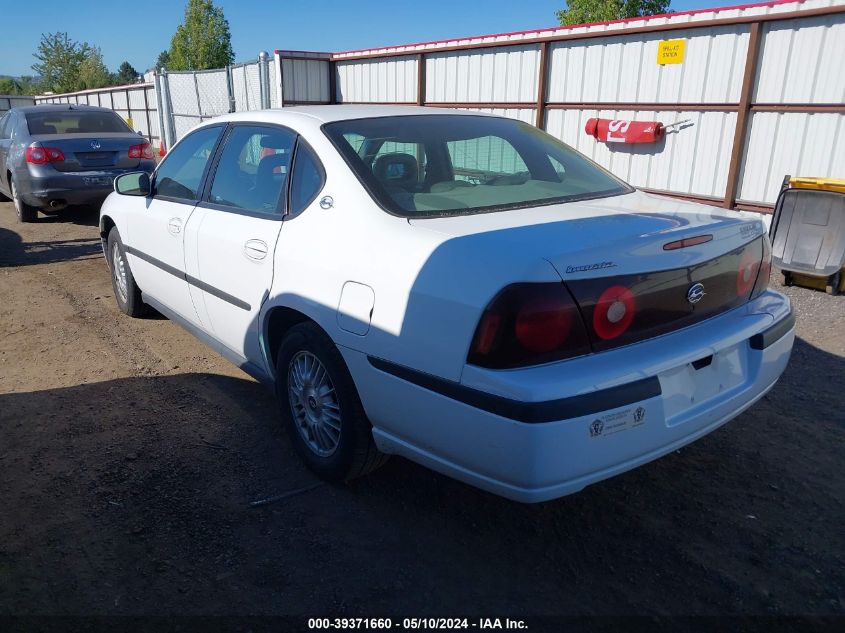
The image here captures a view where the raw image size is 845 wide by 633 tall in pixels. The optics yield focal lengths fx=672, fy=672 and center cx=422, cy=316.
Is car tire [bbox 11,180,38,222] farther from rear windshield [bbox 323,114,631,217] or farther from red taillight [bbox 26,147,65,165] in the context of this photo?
rear windshield [bbox 323,114,631,217]

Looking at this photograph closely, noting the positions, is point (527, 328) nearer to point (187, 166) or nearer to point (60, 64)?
point (187, 166)

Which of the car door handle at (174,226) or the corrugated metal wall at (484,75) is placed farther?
the corrugated metal wall at (484,75)

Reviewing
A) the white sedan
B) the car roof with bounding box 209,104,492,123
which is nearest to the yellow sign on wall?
the white sedan

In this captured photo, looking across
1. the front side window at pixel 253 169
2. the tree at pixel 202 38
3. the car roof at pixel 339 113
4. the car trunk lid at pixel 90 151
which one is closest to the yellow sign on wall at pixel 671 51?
the car roof at pixel 339 113

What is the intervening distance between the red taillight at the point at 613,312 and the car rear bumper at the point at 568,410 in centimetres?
8

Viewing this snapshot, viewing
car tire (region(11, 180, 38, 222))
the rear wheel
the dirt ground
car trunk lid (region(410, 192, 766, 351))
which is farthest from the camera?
car tire (region(11, 180, 38, 222))

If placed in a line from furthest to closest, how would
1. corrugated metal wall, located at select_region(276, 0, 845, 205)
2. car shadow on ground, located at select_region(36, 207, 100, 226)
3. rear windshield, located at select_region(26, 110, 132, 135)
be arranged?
car shadow on ground, located at select_region(36, 207, 100, 226) → rear windshield, located at select_region(26, 110, 132, 135) → corrugated metal wall, located at select_region(276, 0, 845, 205)

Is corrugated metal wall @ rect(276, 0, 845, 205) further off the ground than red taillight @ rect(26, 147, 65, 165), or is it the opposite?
corrugated metal wall @ rect(276, 0, 845, 205)

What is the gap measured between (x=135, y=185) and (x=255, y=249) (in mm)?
1819

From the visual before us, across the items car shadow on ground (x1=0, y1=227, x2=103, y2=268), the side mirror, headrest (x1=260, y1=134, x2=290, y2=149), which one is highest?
headrest (x1=260, y1=134, x2=290, y2=149)

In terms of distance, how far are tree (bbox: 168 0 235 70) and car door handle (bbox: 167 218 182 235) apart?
50.8m

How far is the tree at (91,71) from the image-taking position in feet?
178

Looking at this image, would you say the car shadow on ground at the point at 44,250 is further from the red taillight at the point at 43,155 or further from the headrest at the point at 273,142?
the headrest at the point at 273,142

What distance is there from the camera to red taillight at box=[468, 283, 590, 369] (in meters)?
2.13
